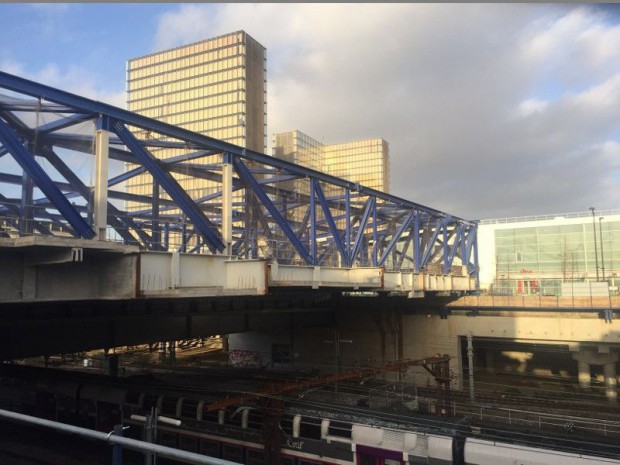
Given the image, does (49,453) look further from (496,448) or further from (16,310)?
(496,448)

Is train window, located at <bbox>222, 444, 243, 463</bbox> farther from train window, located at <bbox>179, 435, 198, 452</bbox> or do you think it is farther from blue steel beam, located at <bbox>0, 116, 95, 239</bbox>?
blue steel beam, located at <bbox>0, 116, 95, 239</bbox>

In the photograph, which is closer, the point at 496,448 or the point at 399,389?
the point at 496,448

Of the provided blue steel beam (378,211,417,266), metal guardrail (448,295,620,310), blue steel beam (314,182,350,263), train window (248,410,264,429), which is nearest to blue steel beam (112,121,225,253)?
blue steel beam (314,182,350,263)

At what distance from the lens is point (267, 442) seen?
1525 cm

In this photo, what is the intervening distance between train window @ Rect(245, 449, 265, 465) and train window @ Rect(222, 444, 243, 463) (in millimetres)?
343

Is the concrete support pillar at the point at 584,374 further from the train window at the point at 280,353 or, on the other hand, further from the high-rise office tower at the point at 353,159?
the high-rise office tower at the point at 353,159

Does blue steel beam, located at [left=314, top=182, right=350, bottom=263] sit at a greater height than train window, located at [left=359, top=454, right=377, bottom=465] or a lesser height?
greater

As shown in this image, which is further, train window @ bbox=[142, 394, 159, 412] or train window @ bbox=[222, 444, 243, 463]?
train window @ bbox=[142, 394, 159, 412]

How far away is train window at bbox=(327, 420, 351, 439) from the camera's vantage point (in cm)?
1505

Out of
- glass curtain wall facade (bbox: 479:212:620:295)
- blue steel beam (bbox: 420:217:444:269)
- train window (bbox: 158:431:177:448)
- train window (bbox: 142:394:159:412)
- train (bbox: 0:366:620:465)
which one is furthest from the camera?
glass curtain wall facade (bbox: 479:212:620:295)

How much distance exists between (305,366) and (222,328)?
13.2m

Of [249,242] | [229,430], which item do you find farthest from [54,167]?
[229,430]

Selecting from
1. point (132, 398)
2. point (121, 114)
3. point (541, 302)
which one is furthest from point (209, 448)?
point (541, 302)

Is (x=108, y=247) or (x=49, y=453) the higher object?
(x=108, y=247)
